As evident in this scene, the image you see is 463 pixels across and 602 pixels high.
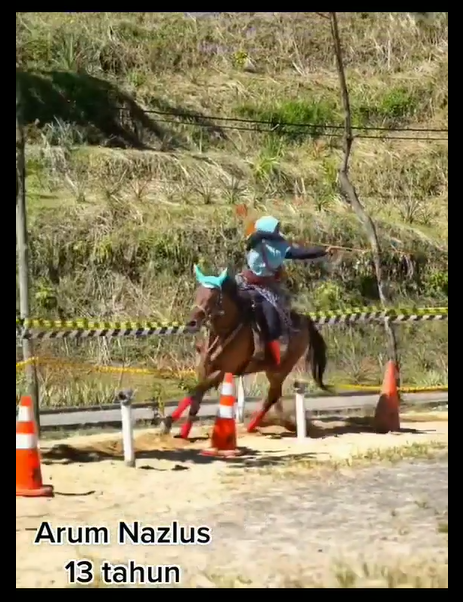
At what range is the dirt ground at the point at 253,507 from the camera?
517cm

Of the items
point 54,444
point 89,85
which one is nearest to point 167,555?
point 54,444

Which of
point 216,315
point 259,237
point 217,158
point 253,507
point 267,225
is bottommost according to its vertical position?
point 253,507

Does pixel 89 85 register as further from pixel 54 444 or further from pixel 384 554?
pixel 384 554

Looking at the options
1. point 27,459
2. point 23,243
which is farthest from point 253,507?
point 23,243

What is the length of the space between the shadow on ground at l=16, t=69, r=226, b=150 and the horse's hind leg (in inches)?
253

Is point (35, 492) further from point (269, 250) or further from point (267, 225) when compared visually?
point (267, 225)

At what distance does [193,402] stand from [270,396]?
91 centimetres

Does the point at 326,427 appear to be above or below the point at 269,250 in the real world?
below

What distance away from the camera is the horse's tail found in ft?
29.4

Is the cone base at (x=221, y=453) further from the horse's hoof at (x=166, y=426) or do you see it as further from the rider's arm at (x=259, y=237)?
the rider's arm at (x=259, y=237)

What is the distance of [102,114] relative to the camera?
14.3 m

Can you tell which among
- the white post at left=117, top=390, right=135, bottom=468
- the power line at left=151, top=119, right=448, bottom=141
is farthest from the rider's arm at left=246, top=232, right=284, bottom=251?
the power line at left=151, top=119, right=448, bottom=141

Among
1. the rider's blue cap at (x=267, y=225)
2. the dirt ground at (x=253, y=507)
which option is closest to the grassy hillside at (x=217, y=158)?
the rider's blue cap at (x=267, y=225)

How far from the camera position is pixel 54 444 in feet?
26.2
